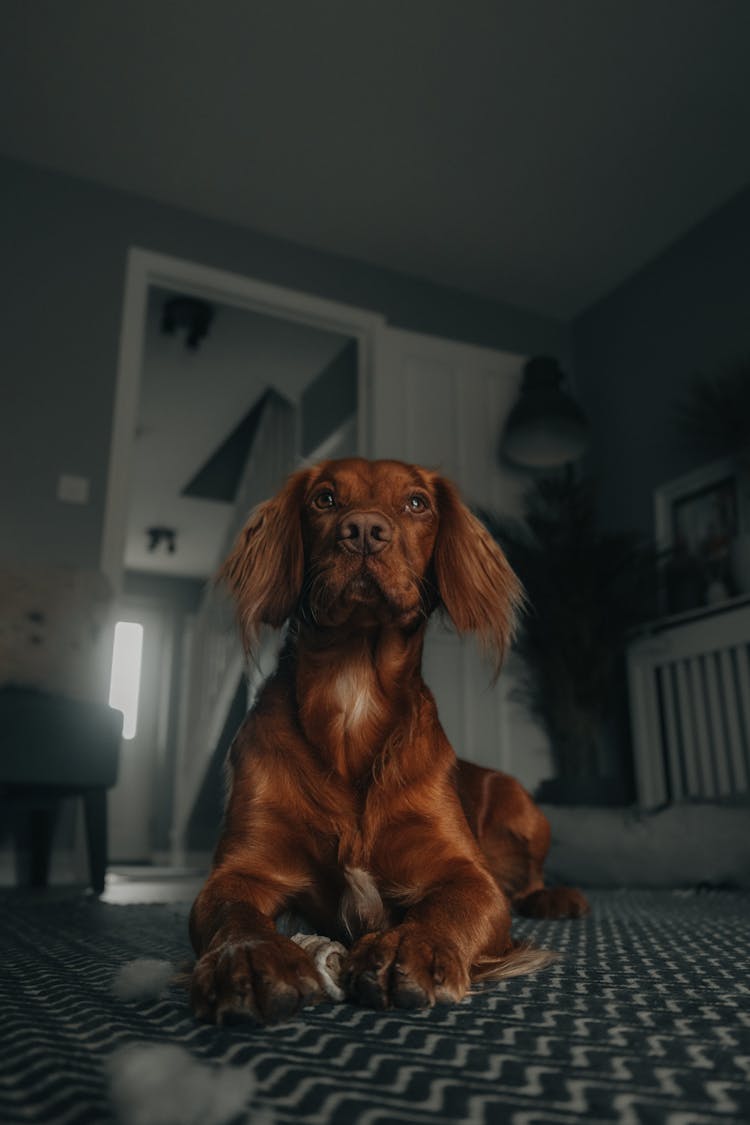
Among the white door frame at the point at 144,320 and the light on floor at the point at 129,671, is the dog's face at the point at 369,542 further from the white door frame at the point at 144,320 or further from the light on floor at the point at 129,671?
the light on floor at the point at 129,671

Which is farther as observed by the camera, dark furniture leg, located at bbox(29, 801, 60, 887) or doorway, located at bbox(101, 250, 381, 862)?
doorway, located at bbox(101, 250, 381, 862)

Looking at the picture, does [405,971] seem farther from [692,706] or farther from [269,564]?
[692,706]

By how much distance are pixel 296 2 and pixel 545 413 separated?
6.61ft

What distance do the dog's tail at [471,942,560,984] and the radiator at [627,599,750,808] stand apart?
234 centimetres

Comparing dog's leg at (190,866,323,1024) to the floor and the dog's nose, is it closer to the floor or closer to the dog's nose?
the dog's nose

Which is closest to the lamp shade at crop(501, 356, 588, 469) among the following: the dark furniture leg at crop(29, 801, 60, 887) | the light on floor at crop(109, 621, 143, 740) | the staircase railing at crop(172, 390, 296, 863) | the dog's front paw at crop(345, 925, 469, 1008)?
the staircase railing at crop(172, 390, 296, 863)

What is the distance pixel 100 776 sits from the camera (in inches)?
111

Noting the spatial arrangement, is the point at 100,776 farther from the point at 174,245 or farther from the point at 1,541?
the point at 174,245

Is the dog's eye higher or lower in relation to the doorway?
lower

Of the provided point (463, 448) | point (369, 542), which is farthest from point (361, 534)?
point (463, 448)

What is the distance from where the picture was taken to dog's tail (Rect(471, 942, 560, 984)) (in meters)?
0.93

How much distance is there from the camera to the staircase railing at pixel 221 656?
5.83 metres

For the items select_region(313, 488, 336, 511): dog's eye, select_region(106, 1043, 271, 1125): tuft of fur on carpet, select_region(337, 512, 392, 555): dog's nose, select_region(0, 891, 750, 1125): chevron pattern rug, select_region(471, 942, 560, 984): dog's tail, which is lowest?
select_region(471, 942, 560, 984): dog's tail

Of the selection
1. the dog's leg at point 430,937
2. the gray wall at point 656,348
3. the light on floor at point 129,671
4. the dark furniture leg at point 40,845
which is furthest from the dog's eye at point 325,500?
the light on floor at point 129,671
